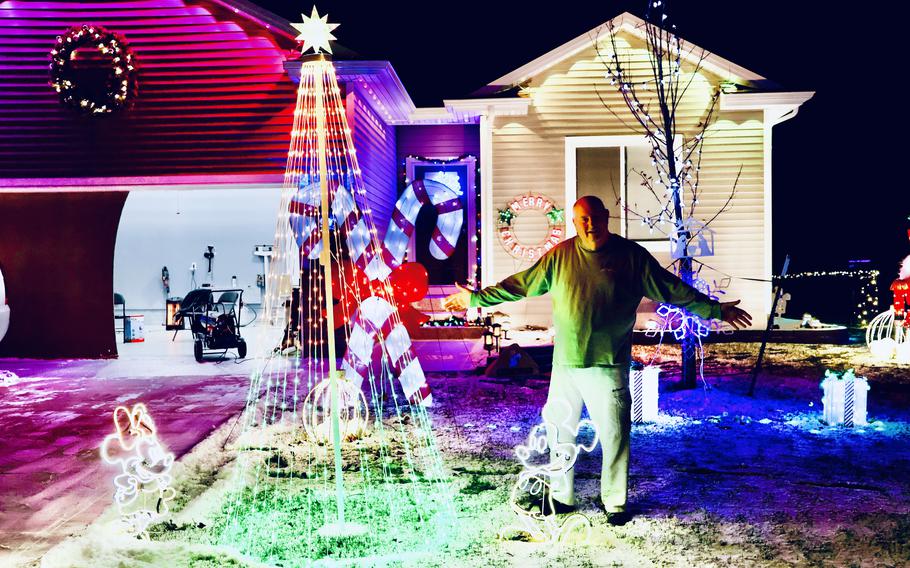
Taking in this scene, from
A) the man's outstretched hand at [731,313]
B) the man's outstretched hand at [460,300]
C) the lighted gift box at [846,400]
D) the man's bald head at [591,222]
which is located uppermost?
the man's bald head at [591,222]

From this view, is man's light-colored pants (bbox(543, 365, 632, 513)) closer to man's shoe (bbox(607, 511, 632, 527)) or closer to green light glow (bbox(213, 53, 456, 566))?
man's shoe (bbox(607, 511, 632, 527))

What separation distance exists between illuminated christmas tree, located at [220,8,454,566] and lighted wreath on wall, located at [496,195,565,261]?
12.8ft

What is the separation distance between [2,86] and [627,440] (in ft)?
37.1

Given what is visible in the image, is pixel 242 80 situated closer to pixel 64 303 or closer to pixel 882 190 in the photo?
pixel 64 303

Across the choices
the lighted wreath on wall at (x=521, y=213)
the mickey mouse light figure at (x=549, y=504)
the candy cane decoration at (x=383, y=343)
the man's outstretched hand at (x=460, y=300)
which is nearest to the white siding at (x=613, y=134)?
the lighted wreath on wall at (x=521, y=213)

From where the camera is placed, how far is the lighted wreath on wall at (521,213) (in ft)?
42.2

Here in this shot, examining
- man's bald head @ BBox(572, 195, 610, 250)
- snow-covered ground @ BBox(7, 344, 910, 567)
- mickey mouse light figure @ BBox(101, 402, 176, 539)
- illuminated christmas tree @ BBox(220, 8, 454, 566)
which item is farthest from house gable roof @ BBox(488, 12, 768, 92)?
mickey mouse light figure @ BBox(101, 402, 176, 539)

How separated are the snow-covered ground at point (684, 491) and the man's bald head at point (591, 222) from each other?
161 cm

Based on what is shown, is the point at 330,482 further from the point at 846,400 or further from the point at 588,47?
the point at 588,47

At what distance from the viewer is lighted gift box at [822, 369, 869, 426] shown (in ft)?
20.5

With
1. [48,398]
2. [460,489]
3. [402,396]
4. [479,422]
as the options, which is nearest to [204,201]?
[48,398]

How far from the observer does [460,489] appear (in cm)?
463

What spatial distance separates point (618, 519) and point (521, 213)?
9.36 m

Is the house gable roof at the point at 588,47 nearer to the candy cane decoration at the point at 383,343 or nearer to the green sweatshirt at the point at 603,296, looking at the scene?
the candy cane decoration at the point at 383,343
